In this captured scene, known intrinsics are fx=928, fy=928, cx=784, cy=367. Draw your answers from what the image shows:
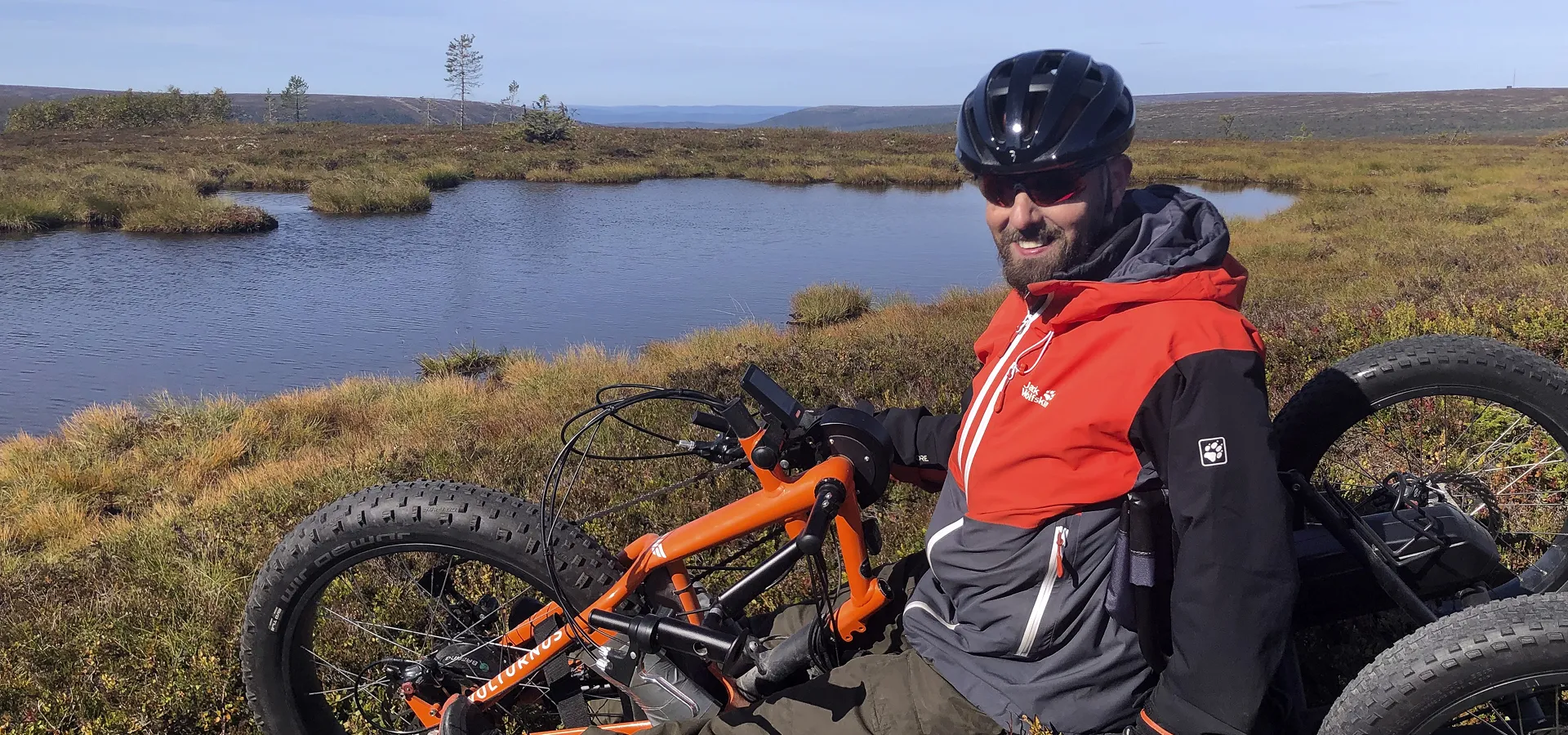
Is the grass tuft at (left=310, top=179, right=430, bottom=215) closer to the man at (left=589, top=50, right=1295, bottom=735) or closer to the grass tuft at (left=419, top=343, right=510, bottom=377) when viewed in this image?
the grass tuft at (left=419, top=343, right=510, bottom=377)

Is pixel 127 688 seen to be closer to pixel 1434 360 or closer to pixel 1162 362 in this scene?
pixel 1162 362

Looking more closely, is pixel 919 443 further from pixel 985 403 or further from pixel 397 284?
pixel 397 284

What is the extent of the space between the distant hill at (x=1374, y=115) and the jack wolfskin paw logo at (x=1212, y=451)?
110741 millimetres

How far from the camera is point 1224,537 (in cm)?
191

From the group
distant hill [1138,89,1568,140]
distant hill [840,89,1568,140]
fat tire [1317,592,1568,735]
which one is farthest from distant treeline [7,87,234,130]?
distant hill [1138,89,1568,140]

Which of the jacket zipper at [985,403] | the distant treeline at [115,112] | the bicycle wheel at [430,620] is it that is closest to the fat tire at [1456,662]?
the jacket zipper at [985,403]

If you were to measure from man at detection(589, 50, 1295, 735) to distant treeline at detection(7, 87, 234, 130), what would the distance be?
77.3 meters

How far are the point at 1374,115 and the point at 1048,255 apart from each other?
171 m

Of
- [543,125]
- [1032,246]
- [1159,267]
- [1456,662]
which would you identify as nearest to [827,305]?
[1032,246]

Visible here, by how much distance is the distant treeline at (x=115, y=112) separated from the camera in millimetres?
68062

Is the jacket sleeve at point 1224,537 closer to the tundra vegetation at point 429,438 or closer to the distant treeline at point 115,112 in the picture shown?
the tundra vegetation at point 429,438

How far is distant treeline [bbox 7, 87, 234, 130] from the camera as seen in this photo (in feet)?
223

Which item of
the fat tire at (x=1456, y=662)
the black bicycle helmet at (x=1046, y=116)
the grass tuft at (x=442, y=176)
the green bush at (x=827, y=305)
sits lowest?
the green bush at (x=827, y=305)

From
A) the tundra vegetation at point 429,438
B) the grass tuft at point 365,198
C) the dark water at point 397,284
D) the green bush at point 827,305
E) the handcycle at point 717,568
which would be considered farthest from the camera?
the grass tuft at point 365,198
